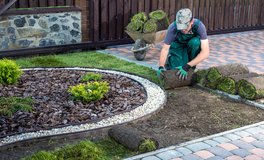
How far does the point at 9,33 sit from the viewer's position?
370 inches

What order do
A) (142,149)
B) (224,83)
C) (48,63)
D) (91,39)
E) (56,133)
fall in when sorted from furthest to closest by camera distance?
1. (91,39)
2. (48,63)
3. (224,83)
4. (56,133)
5. (142,149)

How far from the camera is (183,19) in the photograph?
7043 mm

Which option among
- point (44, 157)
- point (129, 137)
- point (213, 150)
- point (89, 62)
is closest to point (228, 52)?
point (89, 62)

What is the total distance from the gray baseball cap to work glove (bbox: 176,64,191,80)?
67cm

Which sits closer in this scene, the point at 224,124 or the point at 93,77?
the point at 224,124

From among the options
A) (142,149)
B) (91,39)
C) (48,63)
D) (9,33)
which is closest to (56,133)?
(142,149)

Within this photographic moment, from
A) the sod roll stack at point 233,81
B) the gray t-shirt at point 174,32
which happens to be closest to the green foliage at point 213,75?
the sod roll stack at point 233,81

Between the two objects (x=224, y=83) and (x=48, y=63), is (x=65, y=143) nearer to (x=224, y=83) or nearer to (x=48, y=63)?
(x=224, y=83)

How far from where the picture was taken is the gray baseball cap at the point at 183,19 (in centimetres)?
702

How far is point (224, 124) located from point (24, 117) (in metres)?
2.58

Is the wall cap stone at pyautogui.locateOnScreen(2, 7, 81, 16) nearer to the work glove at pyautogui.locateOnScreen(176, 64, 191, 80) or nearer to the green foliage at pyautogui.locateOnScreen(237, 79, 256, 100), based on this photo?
the work glove at pyautogui.locateOnScreen(176, 64, 191, 80)

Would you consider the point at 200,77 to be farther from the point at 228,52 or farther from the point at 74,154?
the point at 74,154

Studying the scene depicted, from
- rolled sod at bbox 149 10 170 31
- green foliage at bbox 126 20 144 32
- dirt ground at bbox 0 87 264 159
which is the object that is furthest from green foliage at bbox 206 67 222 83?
rolled sod at bbox 149 10 170 31

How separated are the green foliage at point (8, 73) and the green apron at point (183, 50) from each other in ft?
8.44
